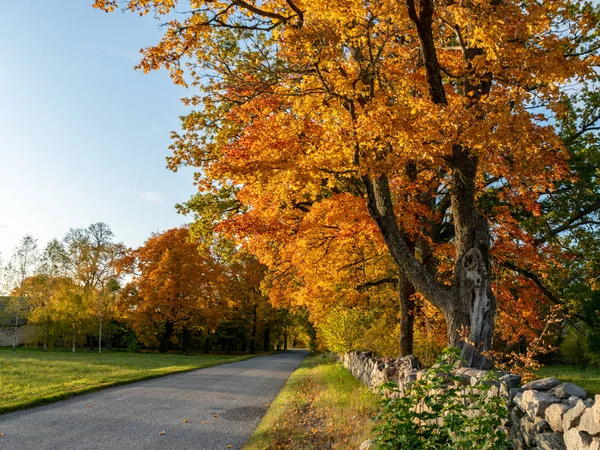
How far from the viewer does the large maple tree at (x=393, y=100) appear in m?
7.82

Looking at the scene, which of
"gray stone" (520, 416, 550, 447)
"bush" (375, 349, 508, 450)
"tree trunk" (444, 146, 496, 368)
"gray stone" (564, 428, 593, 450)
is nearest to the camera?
"gray stone" (564, 428, 593, 450)

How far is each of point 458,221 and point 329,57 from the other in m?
4.46

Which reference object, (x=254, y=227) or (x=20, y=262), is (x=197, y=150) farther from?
(x=20, y=262)

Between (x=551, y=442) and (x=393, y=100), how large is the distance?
28.1ft

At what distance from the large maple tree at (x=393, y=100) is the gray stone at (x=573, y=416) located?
4.52 meters

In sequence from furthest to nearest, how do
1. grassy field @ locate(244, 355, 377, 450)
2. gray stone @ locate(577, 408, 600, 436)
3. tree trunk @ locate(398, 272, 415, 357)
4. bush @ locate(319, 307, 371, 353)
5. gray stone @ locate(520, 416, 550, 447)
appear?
1. bush @ locate(319, 307, 371, 353)
2. tree trunk @ locate(398, 272, 415, 357)
3. grassy field @ locate(244, 355, 377, 450)
4. gray stone @ locate(520, 416, 550, 447)
5. gray stone @ locate(577, 408, 600, 436)

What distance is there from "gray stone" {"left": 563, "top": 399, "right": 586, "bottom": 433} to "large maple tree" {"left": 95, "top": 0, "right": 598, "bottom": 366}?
4.52m

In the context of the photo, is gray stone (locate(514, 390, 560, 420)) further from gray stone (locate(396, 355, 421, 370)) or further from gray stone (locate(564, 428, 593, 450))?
gray stone (locate(396, 355, 421, 370))

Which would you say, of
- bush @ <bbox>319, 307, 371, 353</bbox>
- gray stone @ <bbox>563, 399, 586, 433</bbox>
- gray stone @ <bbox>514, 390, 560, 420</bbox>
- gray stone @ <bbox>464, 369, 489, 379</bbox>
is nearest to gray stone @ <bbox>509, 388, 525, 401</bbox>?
gray stone @ <bbox>514, 390, 560, 420</bbox>

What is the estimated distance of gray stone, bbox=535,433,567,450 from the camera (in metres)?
3.96

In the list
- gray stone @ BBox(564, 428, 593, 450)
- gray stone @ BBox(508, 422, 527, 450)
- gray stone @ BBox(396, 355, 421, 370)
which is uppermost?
gray stone @ BBox(564, 428, 593, 450)

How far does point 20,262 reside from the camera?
4612 cm

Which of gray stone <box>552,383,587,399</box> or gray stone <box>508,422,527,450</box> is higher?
gray stone <box>552,383,587,399</box>

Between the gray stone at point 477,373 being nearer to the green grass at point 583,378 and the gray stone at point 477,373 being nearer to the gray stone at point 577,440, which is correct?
the gray stone at point 577,440
